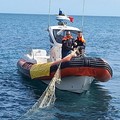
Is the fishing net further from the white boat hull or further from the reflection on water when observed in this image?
the white boat hull

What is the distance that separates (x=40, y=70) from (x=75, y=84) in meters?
1.64

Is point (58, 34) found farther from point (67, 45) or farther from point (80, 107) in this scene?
point (80, 107)

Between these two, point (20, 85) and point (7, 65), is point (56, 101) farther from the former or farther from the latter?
point (7, 65)

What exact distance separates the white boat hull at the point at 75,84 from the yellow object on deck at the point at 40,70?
80cm

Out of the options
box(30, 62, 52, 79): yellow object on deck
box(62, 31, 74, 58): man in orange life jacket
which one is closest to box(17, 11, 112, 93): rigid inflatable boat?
box(30, 62, 52, 79): yellow object on deck

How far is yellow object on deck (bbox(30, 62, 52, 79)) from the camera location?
57.7 feet

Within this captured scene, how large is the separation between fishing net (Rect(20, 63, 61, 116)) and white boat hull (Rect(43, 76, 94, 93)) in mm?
747

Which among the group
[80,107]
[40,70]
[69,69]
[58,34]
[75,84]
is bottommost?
[80,107]

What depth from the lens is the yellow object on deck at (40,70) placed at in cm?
1759

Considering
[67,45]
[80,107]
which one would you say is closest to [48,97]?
[80,107]

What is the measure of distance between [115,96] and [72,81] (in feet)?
6.72

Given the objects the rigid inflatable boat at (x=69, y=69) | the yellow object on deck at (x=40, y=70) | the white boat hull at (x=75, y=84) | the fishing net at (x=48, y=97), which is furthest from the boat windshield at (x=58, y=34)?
the fishing net at (x=48, y=97)

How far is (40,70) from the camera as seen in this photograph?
1798cm

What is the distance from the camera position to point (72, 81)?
17.6m
